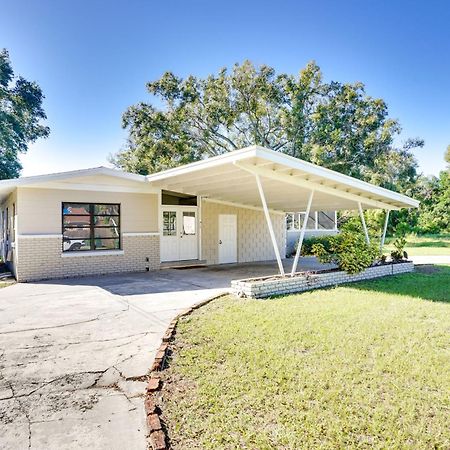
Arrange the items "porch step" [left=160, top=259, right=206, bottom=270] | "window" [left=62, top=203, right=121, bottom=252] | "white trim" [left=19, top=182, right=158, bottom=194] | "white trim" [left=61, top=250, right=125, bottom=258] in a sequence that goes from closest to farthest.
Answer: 1. "white trim" [left=19, top=182, right=158, bottom=194]
2. "white trim" [left=61, top=250, right=125, bottom=258]
3. "window" [left=62, top=203, right=121, bottom=252]
4. "porch step" [left=160, top=259, right=206, bottom=270]

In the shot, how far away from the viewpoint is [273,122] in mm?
21531

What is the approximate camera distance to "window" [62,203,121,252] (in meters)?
10.2

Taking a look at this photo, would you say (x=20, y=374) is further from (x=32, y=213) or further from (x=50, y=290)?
(x=32, y=213)

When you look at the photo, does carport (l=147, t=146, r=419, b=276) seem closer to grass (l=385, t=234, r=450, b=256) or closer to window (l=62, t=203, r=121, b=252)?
window (l=62, t=203, r=121, b=252)

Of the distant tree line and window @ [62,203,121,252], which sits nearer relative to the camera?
window @ [62,203,121,252]

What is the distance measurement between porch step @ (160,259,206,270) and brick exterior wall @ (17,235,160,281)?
399 mm

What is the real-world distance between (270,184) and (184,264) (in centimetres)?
459

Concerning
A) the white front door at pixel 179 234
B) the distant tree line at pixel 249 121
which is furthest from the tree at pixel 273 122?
the white front door at pixel 179 234

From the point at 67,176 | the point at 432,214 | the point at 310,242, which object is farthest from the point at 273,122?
the point at 432,214

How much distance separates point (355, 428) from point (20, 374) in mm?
3262

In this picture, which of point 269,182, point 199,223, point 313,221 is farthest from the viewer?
point 313,221

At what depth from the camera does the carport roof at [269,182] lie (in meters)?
7.31

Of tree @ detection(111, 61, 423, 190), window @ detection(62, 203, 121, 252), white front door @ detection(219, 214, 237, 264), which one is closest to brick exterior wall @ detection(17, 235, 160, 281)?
window @ detection(62, 203, 121, 252)

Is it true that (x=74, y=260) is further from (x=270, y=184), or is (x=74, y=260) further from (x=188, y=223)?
(x=270, y=184)
